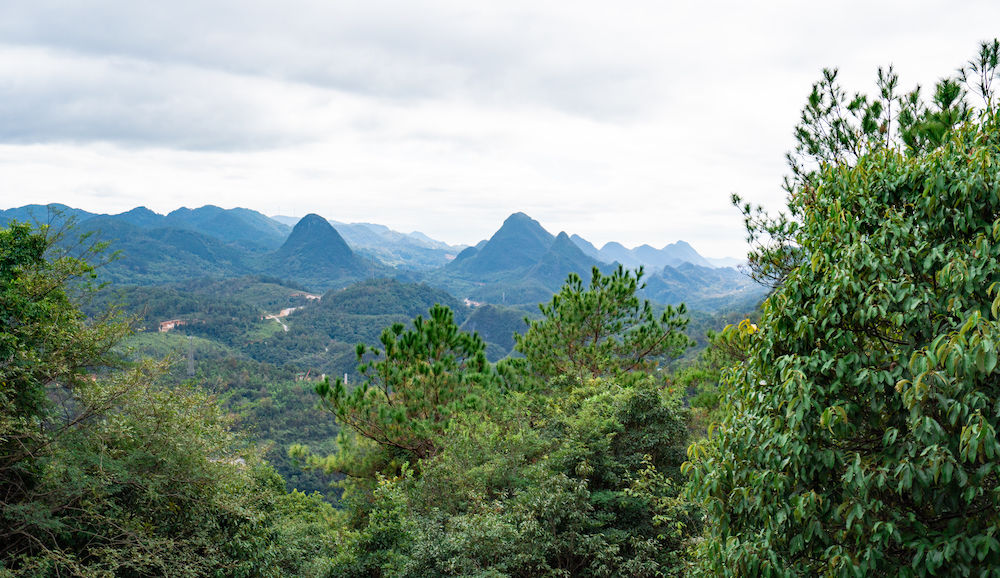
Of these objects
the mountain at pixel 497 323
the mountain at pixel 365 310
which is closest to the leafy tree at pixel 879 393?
the mountain at pixel 365 310

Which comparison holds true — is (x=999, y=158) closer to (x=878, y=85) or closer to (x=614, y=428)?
(x=878, y=85)

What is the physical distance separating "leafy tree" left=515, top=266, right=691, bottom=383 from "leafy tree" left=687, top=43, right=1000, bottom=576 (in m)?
7.94

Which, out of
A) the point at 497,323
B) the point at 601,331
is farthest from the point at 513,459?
the point at 497,323

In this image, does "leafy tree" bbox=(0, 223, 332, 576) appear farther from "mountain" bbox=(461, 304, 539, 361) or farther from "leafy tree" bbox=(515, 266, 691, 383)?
"mountain" bbox=(461, 304, 539, 361)

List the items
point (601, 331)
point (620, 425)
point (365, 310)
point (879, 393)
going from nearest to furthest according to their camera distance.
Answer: point (879, 393)
point (620, 425)
point (601, 331)
point (365, 310)

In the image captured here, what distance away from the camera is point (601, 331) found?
11414 millimetres

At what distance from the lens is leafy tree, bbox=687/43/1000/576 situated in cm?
214

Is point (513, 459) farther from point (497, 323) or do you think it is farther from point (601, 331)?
point (497, 323)

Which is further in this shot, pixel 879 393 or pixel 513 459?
pixel 513 459

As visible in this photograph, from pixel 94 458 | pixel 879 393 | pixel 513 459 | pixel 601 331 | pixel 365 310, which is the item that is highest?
pixel 879 393

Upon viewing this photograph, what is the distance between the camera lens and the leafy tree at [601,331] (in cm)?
1112

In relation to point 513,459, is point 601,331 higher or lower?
higher

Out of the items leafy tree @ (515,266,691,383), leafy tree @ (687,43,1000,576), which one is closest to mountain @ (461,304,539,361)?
leafy tree @ (515,266,691,383)

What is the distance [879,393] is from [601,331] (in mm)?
8842
